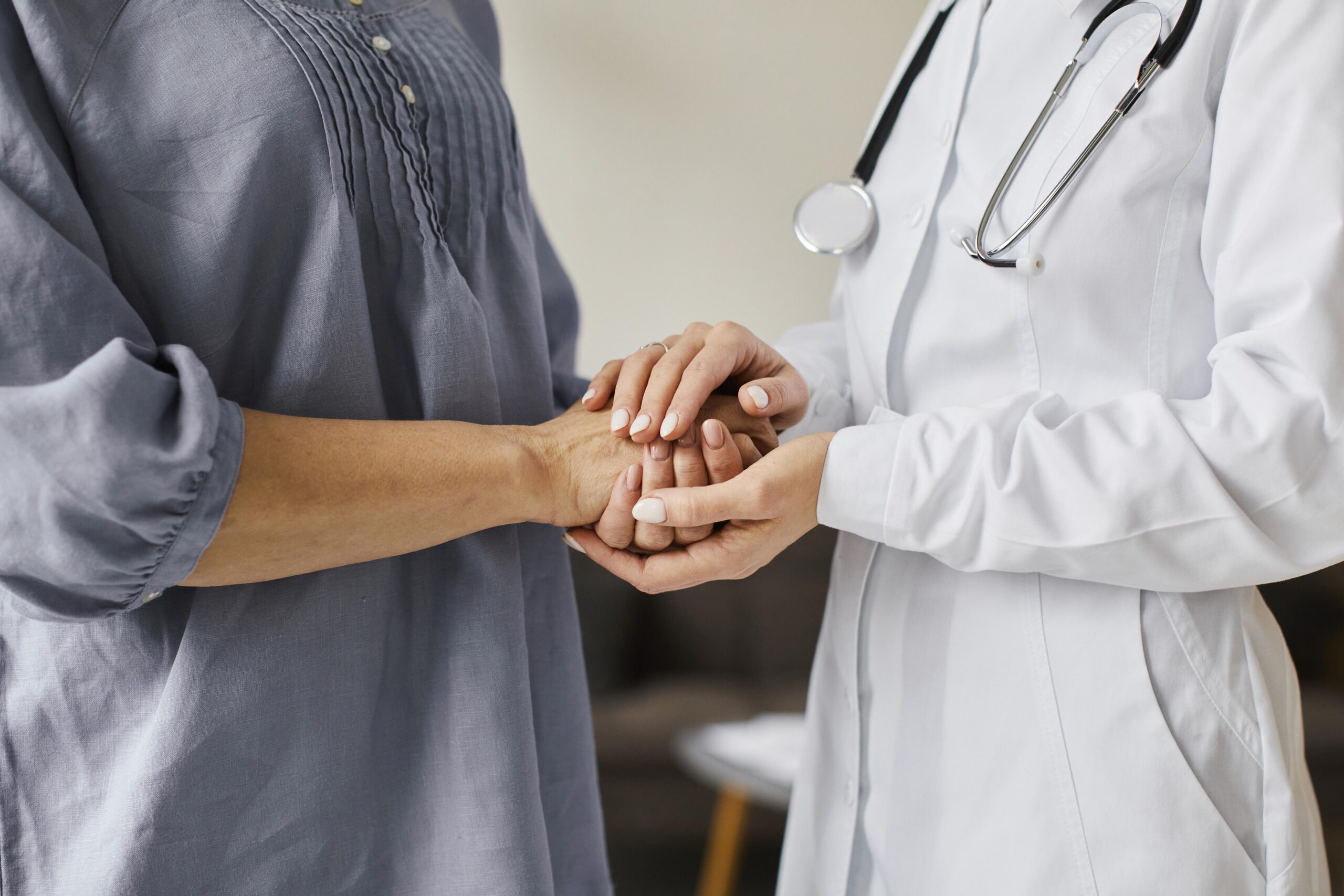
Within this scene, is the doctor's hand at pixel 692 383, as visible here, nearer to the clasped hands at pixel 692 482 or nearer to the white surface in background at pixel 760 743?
the clasped hands at pixel 692 482

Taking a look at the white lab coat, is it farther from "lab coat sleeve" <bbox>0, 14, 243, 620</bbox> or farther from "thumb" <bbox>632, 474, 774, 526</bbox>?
"lab coat sleeve" <bbox>0, 14, 243, 620</bbox>

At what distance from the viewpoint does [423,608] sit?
0.75 meters

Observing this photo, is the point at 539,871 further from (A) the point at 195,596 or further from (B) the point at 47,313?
(B) the point at 47,313

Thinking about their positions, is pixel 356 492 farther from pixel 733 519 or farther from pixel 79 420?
pixel 733 519

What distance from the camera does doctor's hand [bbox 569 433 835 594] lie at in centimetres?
75

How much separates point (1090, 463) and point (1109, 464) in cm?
2

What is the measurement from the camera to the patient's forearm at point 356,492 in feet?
1.89

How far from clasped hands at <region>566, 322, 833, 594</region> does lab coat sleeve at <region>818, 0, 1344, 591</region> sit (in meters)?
0.09

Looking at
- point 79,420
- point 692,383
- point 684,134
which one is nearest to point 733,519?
point 692,383

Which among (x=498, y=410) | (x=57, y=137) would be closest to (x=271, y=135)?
(x=57, y=137)

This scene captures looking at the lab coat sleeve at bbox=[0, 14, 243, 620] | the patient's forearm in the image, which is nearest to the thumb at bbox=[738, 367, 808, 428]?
the patient's forearm

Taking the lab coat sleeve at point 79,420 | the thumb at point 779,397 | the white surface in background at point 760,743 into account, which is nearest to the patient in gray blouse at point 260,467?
the lab coat sleeve at point 79,420

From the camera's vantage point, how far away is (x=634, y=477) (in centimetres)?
79

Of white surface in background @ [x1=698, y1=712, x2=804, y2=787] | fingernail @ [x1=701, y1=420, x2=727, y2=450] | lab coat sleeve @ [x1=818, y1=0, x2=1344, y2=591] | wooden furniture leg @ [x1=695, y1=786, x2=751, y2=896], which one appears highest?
lab coat sleeve @ [x1=818, y1=0, x2=1344, y2=591]
